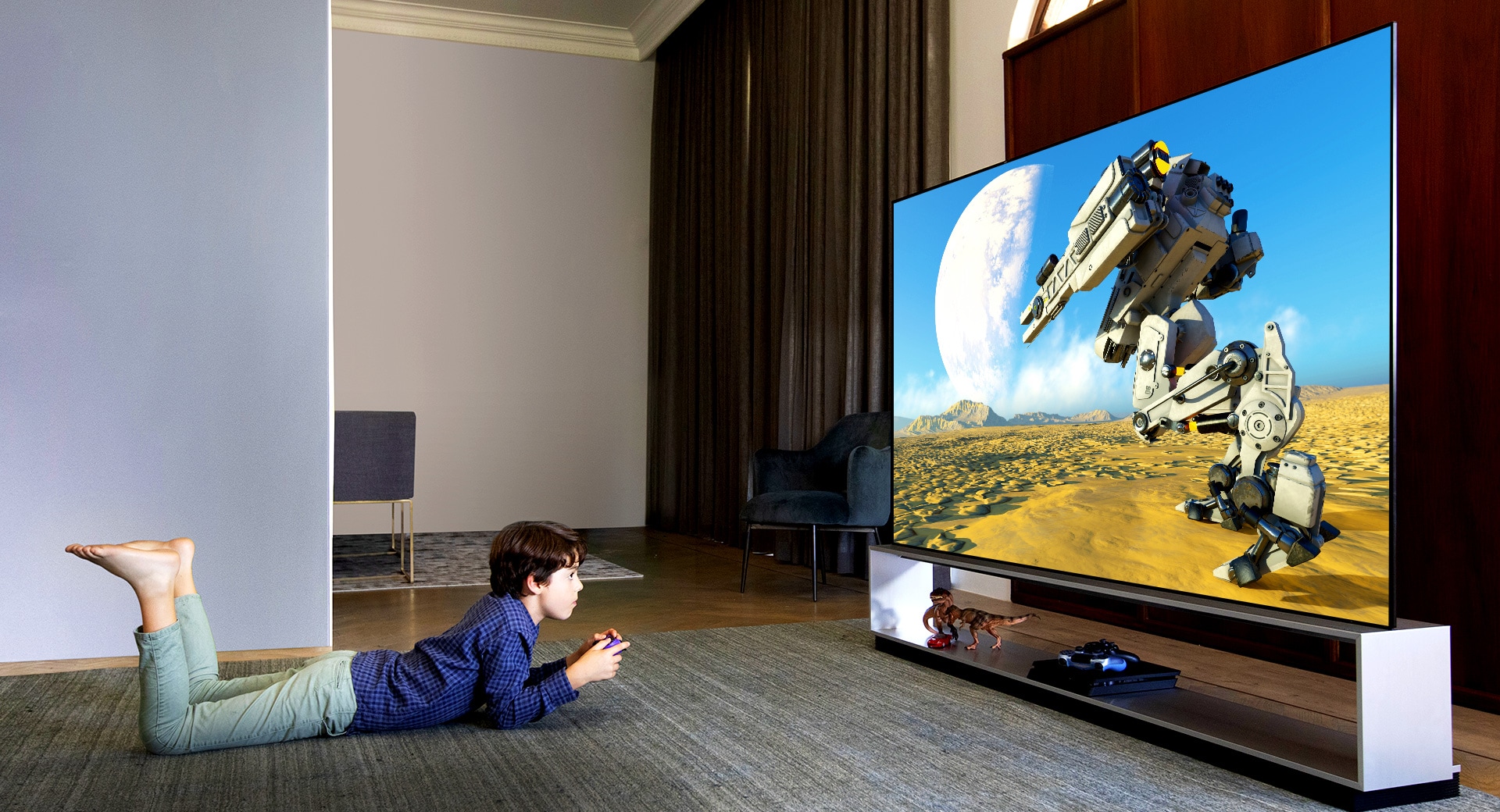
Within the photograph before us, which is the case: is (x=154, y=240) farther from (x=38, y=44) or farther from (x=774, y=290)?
(x=774, y=290)

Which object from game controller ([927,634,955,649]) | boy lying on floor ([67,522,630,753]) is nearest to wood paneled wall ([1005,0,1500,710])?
game controller ([927,634,955,649])

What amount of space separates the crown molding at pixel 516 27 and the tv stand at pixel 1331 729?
17.4ft

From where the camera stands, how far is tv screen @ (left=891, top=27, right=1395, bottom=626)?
189 centimetres

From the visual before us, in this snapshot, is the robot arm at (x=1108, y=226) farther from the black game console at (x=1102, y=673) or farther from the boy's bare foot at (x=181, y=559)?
the boy's bare foot at (x=181, y=559)

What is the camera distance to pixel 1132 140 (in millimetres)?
2369

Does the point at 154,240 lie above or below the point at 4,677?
above

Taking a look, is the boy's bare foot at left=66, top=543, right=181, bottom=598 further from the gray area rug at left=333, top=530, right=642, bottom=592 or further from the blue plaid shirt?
the gray area rug at left=333, top=530, right=642, bottom=592

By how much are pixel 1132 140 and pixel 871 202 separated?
2.35 meters

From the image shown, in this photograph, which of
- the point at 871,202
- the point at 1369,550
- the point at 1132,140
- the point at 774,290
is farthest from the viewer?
the point at 774,290

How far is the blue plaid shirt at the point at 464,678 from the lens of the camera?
2.15 m

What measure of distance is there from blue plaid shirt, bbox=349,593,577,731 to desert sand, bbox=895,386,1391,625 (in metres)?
1.17

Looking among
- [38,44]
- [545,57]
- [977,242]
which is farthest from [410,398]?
[977,242]

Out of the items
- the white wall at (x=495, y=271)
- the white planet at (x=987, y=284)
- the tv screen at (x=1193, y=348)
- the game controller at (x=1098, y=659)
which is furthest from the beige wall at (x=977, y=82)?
the white wall at (x=495, y=271)

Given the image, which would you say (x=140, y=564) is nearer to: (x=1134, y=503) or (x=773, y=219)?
(x=1134, y=503)
